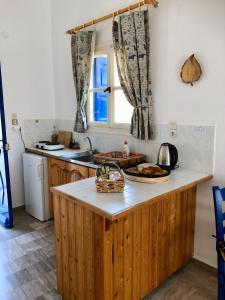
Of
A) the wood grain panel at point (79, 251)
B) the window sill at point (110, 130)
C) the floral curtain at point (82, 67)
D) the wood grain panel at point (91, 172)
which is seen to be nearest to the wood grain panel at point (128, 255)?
the wood grain panel at point (79, 251)

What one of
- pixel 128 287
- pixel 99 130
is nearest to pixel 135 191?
pixel 128 287

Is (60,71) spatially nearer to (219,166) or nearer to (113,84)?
(113,84)

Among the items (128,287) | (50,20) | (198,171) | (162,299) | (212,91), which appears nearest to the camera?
(128,287)

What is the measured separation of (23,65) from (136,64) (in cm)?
165

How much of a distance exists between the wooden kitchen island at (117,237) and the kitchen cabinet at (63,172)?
0.75 metres

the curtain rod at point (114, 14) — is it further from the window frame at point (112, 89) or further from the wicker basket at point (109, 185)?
the wicker basket at point (109, 185)

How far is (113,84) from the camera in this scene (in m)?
2.76

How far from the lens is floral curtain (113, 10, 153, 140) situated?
223 centimetres

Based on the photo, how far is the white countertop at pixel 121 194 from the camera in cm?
134

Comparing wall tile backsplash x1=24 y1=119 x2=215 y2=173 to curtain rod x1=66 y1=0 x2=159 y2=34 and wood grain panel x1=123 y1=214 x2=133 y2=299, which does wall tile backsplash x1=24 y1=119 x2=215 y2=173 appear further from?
curtain rod x1=66 y1=0 x2=159 y2=34

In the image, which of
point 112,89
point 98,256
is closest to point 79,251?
point 98,256

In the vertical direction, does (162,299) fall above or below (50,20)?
below

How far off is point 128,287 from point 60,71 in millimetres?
2781

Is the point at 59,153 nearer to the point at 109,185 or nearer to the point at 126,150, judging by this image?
the point at 126,150
